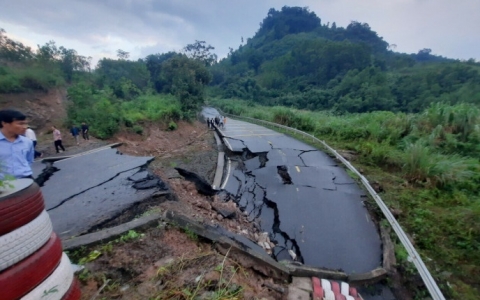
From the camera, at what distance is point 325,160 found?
10102 mm

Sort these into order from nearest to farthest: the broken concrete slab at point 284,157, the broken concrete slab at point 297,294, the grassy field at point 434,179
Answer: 1. the broken concrete slab at point 297,294
2. the grassy field at point 434,179
3. the broken concrete slab at point 284,157

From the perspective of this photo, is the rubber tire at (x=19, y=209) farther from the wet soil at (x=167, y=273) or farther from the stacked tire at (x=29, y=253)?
the wet soil at (x=167, y=273)

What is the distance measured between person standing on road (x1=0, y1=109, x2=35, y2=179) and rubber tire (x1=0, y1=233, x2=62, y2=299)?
1.64 meters

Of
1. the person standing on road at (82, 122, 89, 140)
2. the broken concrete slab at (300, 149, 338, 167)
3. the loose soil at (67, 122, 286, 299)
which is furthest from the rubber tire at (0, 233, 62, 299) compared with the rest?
the person standing on road at (82, 122, 89, 140)

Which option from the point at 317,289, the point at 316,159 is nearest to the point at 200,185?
the point at 317,289

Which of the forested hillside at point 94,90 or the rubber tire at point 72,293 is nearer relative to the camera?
the rubber tire at point 72,293

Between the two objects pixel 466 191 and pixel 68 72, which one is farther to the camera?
pixel 68 72

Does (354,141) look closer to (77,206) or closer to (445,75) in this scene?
(77,206)

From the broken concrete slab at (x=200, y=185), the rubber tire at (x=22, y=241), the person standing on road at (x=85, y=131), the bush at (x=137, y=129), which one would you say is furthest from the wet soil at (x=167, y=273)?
the bush at (x=137, y=129)

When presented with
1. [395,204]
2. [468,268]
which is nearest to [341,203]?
[395,204]

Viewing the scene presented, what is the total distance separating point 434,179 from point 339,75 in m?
51.8

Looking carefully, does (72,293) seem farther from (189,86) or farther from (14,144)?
(189,86)

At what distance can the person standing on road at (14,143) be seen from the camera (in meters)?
3.00

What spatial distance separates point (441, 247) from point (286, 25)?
115 metres
